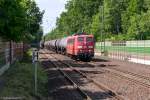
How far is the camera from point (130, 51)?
58812mm

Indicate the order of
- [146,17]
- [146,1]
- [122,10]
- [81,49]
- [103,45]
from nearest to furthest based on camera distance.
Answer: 1. [81,49]
2. [103,45]
3. [146,17]
4. [146,1]
5. [122,10]

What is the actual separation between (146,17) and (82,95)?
229ft

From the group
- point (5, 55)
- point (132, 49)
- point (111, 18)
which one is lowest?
point (132, 49)

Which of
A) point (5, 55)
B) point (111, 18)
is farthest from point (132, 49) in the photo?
point (111, 18)

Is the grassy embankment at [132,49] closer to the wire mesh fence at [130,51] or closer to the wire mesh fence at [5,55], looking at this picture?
the wire mesh fence at [130,51]

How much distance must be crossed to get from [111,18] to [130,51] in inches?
2052

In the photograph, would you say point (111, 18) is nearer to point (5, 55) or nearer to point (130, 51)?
point (130, 51)

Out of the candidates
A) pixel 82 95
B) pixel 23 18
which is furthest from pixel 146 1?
pixel 82 95

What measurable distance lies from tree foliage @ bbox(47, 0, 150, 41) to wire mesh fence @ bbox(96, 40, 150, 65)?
5.36 m

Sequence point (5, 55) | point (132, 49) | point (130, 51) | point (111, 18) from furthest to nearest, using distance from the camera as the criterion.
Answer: point (111, 18)
point (130, 51)
point (132, 49)
point (5, 55)

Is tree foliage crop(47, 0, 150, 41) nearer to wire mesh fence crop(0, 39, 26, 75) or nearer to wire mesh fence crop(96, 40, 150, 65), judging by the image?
wire mesh fence crop(96, 40, 150, 65)

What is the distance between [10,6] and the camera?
2570cm

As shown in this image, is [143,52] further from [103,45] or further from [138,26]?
[138,26]

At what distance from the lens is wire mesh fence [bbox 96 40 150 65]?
5194cm
